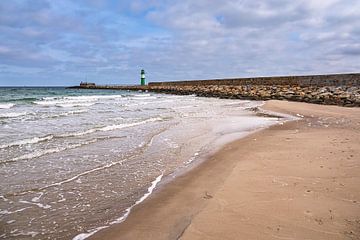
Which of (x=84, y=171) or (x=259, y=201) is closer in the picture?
(x=259, y=201)

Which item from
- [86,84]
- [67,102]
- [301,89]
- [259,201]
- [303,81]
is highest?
[303,81]

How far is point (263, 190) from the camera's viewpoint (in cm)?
467

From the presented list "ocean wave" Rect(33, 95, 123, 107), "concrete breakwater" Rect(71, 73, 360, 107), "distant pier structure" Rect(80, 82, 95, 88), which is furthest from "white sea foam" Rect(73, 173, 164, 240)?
"distant pier structure" Rect(80, 82, 95, 88)

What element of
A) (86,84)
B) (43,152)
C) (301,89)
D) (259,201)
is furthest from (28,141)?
(86,84)

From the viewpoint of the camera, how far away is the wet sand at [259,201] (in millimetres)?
3424

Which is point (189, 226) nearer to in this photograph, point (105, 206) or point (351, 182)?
point (105, 206)

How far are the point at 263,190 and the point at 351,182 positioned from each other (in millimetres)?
1343

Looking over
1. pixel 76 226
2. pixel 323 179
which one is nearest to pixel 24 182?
pixel 76 226

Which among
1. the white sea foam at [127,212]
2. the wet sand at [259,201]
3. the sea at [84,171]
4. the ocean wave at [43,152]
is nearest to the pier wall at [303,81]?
the sea at [84,171]

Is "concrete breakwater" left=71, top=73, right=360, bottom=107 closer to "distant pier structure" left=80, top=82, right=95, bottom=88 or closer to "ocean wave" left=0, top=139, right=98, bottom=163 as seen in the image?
"ocean wave" left=0, top=139, right=98, bottom=163

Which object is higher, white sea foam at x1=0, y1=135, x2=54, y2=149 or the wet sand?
the wet sand

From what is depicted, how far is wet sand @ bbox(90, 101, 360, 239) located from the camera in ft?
11.2

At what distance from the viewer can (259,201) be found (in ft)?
13.9

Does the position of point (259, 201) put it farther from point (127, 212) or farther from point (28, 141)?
point (28, 141)
